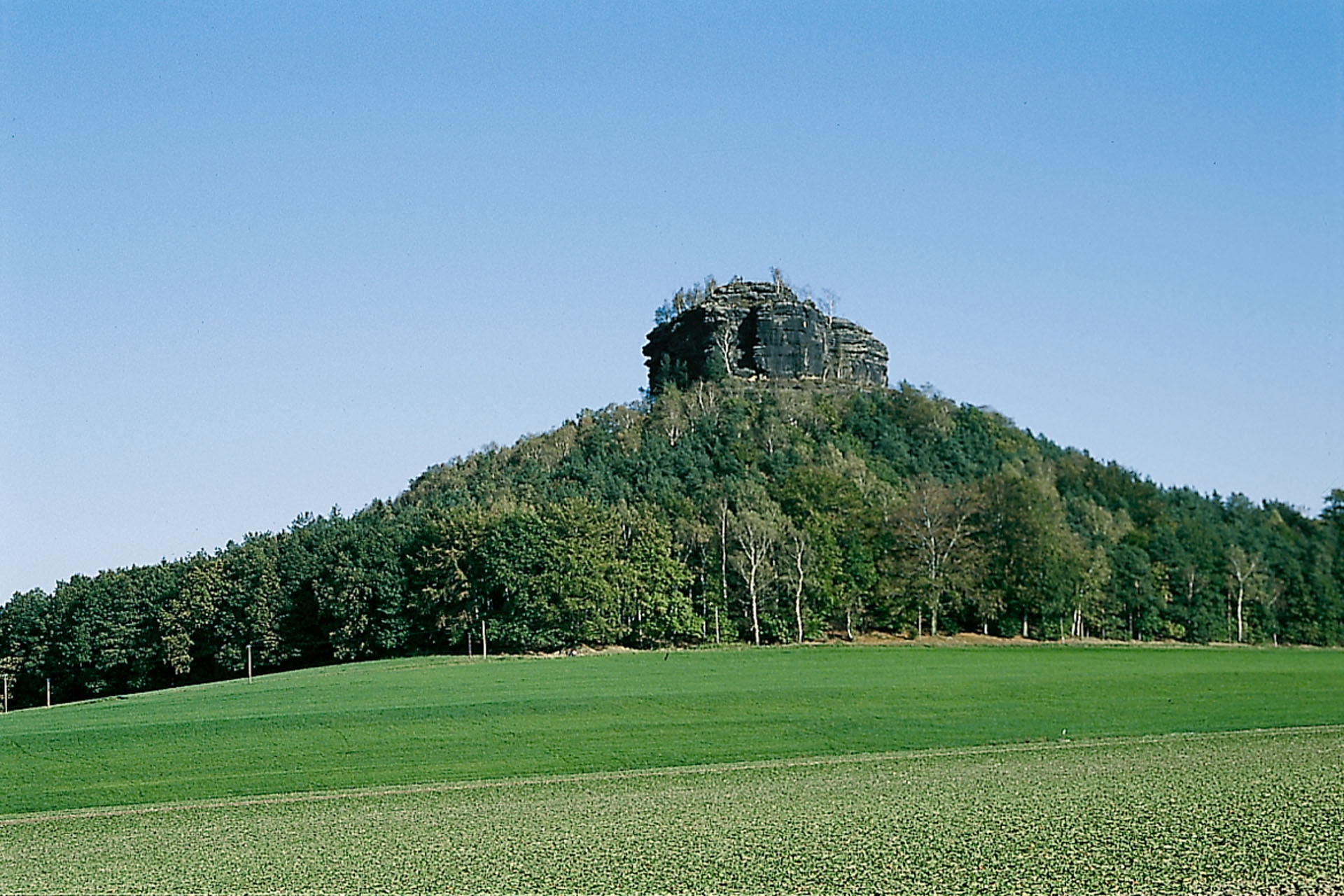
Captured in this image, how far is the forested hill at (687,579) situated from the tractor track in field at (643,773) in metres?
54.4

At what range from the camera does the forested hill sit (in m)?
86.1

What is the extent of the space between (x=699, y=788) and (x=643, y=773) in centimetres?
440

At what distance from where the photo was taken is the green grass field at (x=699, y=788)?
51.9 ft

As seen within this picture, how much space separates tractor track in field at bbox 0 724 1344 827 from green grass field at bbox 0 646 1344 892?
0.17 meters

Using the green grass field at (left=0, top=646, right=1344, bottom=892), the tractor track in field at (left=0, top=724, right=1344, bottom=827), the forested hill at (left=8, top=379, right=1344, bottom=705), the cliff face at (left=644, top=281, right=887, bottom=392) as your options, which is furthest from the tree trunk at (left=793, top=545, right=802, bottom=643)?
the tractor track in field at (left=0, top=724, right=1344, bottom=827)

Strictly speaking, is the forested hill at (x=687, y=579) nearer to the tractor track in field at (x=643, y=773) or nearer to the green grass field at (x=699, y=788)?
the green grass field at (x=699, y=788)

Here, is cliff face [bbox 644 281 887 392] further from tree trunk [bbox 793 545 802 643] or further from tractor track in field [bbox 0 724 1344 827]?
tractor track in field [bbox 0 724 1344 827]

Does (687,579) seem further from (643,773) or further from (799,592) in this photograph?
(643,773)

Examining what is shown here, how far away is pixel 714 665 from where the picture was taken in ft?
217

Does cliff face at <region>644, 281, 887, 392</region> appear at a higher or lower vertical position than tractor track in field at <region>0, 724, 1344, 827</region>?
higher

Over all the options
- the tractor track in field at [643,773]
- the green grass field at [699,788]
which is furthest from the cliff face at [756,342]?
the tractor track in field at [643,773]

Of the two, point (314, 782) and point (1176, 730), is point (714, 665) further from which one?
point (314, 782)

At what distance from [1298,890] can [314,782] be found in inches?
834

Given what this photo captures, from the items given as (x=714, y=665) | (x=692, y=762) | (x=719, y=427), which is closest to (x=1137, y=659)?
(x=714, y=665)
